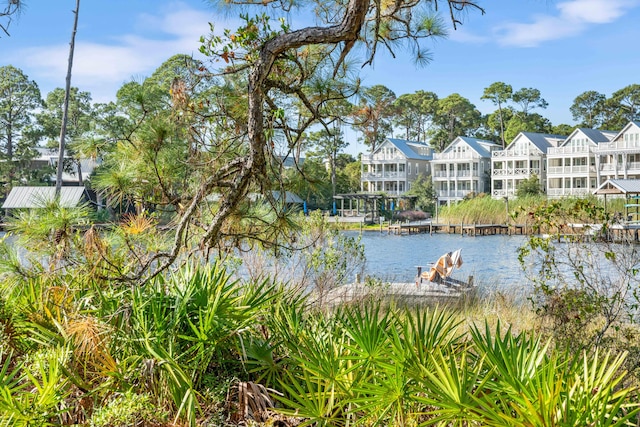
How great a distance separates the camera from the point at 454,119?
59.1 meters

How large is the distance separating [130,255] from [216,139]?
992mm

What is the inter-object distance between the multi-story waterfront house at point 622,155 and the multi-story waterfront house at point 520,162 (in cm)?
448

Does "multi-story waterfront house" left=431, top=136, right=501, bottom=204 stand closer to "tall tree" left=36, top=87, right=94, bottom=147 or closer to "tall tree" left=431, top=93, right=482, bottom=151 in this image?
"tall tree" left=431, top=93, right=482, bottom=151

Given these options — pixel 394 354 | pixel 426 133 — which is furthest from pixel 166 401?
pixel 426 133

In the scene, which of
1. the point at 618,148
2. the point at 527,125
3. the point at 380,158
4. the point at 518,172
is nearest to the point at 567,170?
the point at 518,172

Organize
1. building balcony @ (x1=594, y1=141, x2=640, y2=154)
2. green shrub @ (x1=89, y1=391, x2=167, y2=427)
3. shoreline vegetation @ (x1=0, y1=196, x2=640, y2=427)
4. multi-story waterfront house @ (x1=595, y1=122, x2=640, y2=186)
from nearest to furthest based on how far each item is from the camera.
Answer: shoreline vegetation @ (x1=0, y1=196, x2=640, y2=427) < green shrub @ (x1=89, y1=391, x2=167, y2=427) < building balcony @ (x1=594, y1=141, x2=640, y2=154) < multi-story waterfront house @ (x1=595, y1=122, x2=640, y2=186)

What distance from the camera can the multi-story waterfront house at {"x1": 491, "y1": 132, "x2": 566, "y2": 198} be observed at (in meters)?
46.5

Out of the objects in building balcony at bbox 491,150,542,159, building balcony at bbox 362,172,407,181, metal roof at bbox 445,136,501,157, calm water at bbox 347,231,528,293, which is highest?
Answer: metal roof at bbox 445,136,501,157

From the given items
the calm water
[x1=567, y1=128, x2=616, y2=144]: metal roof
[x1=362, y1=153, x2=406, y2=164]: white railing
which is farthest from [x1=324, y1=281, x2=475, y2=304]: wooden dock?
[x1=362, y1=153, x2=406, y2=164]: white railing

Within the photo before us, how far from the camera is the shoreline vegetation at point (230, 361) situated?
8.09ft

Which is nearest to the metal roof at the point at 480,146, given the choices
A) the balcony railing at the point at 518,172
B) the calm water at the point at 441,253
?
the balcony railing at the point at 518,172

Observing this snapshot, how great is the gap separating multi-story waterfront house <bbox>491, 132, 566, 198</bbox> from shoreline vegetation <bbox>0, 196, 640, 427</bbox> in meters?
44.6

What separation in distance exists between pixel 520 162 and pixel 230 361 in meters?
47.4

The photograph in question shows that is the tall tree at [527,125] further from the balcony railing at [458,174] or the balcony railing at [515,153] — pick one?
the balcony railing at [458,174]
